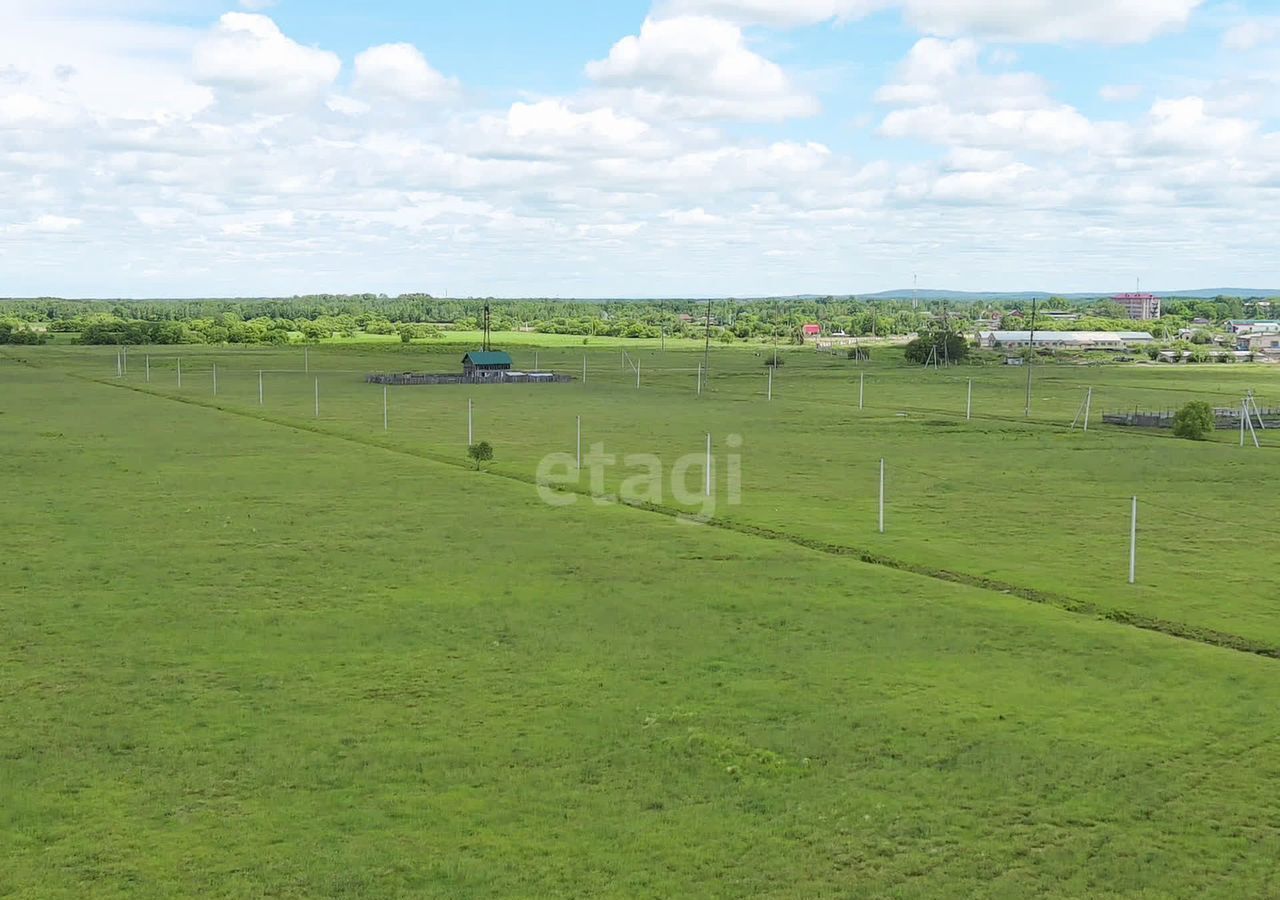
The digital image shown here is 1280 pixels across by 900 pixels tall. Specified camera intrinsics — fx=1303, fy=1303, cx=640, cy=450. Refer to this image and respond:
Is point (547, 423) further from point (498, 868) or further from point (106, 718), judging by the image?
point (498, 868)

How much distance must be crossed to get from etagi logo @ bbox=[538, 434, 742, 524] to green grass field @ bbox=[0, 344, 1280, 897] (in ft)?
1.84

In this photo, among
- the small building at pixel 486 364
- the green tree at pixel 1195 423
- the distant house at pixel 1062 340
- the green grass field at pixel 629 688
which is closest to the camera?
the green grass field at pixel 629 688

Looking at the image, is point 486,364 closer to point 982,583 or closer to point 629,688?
point 982,583

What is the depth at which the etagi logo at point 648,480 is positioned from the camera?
35094 mm

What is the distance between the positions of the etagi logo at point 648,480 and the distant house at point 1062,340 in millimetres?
119610

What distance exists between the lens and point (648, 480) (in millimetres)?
39531

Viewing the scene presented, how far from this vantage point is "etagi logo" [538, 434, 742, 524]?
35.1 meters

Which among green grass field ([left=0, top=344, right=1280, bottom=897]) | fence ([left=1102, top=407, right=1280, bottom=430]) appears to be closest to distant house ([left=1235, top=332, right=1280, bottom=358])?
fence ([left=1102, top=407, right=1280, bottom=430])

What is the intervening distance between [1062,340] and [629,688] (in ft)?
556

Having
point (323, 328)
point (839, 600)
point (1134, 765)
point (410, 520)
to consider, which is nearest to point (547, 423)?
point (410, 520)

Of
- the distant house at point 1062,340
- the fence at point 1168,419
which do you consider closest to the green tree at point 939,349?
the distant house at point 1062,340

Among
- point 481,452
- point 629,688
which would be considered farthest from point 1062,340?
point 629,688

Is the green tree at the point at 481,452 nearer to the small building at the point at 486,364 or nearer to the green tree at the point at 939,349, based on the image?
the small building at the point at 486,364

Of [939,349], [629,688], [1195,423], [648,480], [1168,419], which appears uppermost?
[939,349]
